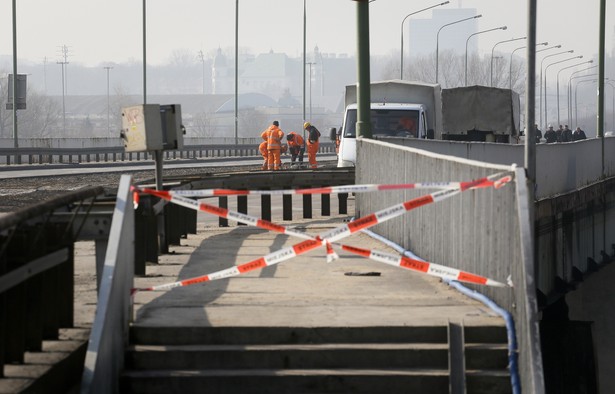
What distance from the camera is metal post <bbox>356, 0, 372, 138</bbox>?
65.3 feet

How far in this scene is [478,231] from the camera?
11289mm

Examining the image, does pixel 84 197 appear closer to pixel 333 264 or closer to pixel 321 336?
pixel 321 336

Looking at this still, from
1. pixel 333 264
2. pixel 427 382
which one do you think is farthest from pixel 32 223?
pixel 333 264

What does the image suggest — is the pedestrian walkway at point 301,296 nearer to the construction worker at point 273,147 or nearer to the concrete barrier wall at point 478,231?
the concrete barrier wall at point 478,231

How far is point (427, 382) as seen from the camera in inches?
377

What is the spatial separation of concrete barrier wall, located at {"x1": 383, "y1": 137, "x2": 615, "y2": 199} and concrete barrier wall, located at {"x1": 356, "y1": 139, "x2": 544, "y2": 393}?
19.5ft

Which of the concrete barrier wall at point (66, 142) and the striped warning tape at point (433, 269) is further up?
the concrete barrier wall at point (66, 142)

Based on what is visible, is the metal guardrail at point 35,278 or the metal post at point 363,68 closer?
the metal guardrail at point 35,278

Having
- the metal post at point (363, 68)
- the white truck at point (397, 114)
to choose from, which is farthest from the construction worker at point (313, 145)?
the metal post at point (363, 68)

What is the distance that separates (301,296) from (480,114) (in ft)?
107

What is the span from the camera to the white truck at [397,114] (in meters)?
33.8

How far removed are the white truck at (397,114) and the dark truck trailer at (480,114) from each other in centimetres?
787

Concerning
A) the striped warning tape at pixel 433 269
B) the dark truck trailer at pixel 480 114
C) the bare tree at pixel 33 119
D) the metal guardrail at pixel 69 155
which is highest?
the bare tree at pixel 33 119

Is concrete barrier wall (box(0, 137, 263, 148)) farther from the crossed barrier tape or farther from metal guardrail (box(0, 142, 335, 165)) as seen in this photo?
the crossed barrier tape
